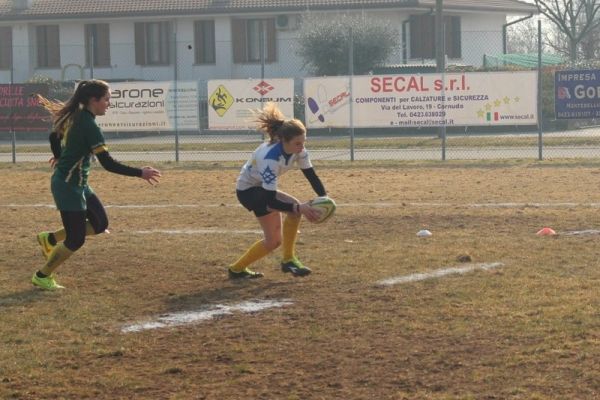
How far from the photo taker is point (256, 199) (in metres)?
9.45

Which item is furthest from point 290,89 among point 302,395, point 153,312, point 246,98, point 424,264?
point 302,395

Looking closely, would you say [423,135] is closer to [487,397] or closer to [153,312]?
[153,312]

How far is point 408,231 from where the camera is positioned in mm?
12250

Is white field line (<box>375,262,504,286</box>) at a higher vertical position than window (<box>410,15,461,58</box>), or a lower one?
lower

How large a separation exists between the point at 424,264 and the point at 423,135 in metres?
21.5

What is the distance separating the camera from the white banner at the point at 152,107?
24.2m

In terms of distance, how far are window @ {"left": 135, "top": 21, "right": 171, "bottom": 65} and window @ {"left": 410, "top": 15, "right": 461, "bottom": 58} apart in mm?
10263

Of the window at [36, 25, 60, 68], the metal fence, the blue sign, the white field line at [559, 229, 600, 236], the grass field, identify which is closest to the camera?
the grass field

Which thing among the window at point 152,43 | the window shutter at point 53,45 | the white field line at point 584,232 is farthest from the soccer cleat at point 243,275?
→ the window shutter at point 53,45

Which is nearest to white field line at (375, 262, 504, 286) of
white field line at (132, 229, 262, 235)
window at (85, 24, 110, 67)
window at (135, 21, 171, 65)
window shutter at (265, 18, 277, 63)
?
white field line at (132, 229, 262, 235)

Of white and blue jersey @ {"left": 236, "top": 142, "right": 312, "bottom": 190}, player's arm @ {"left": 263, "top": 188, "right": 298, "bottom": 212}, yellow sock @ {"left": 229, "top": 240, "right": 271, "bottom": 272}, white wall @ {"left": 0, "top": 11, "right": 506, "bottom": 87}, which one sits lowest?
yellow sock @ {"left": 229, "top": 240, "right": 271, "bottom": 272}

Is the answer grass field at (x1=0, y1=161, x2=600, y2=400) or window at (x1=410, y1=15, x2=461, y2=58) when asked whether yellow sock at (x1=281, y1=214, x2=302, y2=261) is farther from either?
window at (x1=410, y1=15, x2=461, y2=58)

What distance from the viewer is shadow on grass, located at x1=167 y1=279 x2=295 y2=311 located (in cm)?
856

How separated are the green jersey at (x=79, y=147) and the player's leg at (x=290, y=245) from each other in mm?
1607
